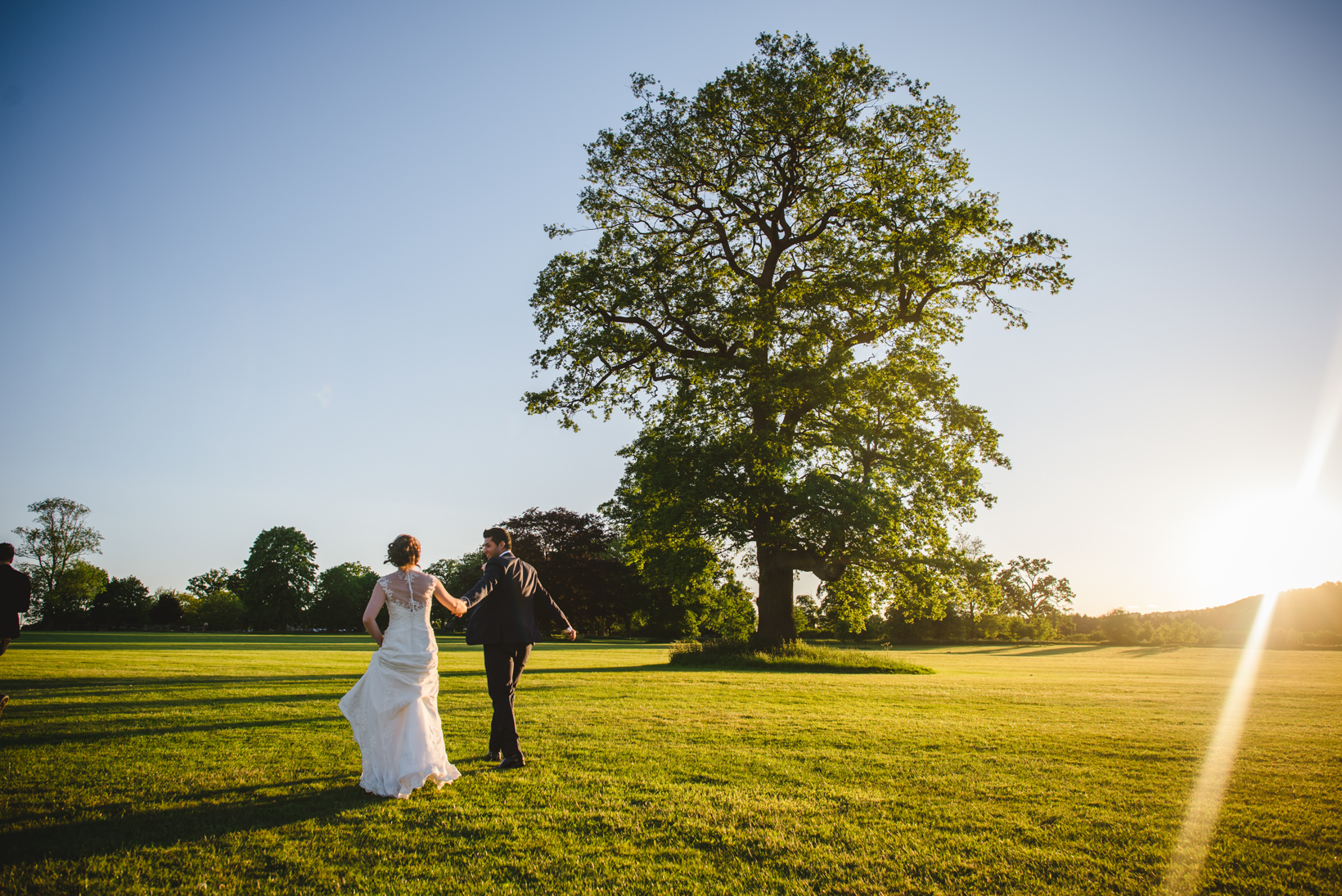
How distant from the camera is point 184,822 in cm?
503

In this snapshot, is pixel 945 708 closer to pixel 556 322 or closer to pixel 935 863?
pixel 935 863

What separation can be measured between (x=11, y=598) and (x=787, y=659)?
19.5 metres

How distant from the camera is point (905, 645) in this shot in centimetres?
5950

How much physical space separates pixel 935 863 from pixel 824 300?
19.3 meters

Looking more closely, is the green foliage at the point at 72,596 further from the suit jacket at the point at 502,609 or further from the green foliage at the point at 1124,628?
the green foliage at the point at 1124,628

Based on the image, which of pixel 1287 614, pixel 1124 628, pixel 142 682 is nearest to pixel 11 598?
pixel 142 682

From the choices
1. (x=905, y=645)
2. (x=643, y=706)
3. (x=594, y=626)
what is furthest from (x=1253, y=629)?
(x=643, y=706)

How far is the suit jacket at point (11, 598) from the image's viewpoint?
795 centimetres

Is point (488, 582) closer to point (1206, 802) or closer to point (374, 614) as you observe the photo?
point (374, 614)

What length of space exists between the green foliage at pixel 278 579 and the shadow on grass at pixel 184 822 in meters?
94.2

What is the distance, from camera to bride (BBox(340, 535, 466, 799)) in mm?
6004

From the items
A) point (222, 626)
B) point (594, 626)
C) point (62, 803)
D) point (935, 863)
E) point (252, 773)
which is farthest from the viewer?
point (222, 626)

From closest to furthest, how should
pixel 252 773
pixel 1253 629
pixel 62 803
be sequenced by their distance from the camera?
pixel 62 803, pixel 252 773, pixel 1253 629

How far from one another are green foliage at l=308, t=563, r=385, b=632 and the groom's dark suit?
95.5 m
